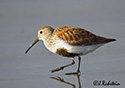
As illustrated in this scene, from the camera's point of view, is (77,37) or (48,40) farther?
(48,40)

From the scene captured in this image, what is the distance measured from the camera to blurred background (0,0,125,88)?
28.0 ft

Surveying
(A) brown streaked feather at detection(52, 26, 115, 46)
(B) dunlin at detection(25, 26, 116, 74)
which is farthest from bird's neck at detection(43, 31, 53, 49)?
(A) brown streaked feather at detection(52, 26, 115, 46)

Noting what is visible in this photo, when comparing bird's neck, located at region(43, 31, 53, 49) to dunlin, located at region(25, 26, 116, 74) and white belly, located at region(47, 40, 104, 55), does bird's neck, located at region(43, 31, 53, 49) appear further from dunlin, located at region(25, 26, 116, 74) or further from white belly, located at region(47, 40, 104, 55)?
white belly, located at region(47, 40, 104, 55)

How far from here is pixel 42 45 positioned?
38.8 ft

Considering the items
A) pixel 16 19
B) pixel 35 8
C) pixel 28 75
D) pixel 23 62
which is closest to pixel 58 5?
pixel 35 8

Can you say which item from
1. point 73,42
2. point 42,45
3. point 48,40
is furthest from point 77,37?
point 42,45

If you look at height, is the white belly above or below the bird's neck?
below

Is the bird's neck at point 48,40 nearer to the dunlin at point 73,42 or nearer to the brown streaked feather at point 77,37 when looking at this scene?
the dunlin at point 73,42

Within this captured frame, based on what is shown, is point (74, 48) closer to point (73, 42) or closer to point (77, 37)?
point (73, 42)

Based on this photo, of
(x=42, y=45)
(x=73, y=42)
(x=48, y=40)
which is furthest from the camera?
(x=42, y=45)

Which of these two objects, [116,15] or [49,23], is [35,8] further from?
[116,15]

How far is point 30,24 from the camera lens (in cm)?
1365

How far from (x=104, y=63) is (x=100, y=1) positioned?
7.34 metres

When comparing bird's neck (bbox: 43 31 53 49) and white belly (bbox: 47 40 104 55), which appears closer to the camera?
white belly (bbox: 47 40 104 55)
